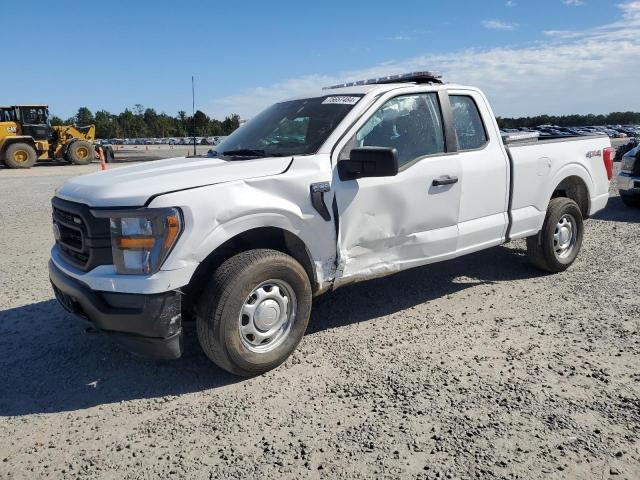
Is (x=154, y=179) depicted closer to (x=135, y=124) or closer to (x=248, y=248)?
(x=248, y=248)

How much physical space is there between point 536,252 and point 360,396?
3213mm

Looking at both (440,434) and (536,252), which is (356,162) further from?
(536,252)

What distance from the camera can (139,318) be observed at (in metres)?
3.05

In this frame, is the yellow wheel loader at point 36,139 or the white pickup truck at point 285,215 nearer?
the white pickup truck at point 285,215

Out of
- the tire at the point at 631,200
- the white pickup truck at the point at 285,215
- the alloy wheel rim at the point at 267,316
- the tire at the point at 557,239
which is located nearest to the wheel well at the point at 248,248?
the white pickup truck at the point at 285,215

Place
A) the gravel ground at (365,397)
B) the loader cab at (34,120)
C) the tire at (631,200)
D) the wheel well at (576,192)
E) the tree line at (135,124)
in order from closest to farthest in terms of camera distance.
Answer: the gravel ground at (365,397) < the wheel well at (576,192) < the tire at (631,200) < the loader cab at (34,120) < the tree line at (135,124)

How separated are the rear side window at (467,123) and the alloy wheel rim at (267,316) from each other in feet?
7.07

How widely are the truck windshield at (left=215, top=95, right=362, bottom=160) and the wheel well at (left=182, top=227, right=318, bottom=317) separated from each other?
638 millimetres

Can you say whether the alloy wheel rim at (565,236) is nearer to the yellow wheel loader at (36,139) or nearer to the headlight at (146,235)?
the headlight at (146,235)

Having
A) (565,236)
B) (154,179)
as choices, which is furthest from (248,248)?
(565,236)

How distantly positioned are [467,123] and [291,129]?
1.69 metres

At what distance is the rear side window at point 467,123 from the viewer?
4.65 meters

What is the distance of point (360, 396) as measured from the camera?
3.22 meters

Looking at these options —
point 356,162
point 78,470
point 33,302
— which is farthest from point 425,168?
point 33,302
